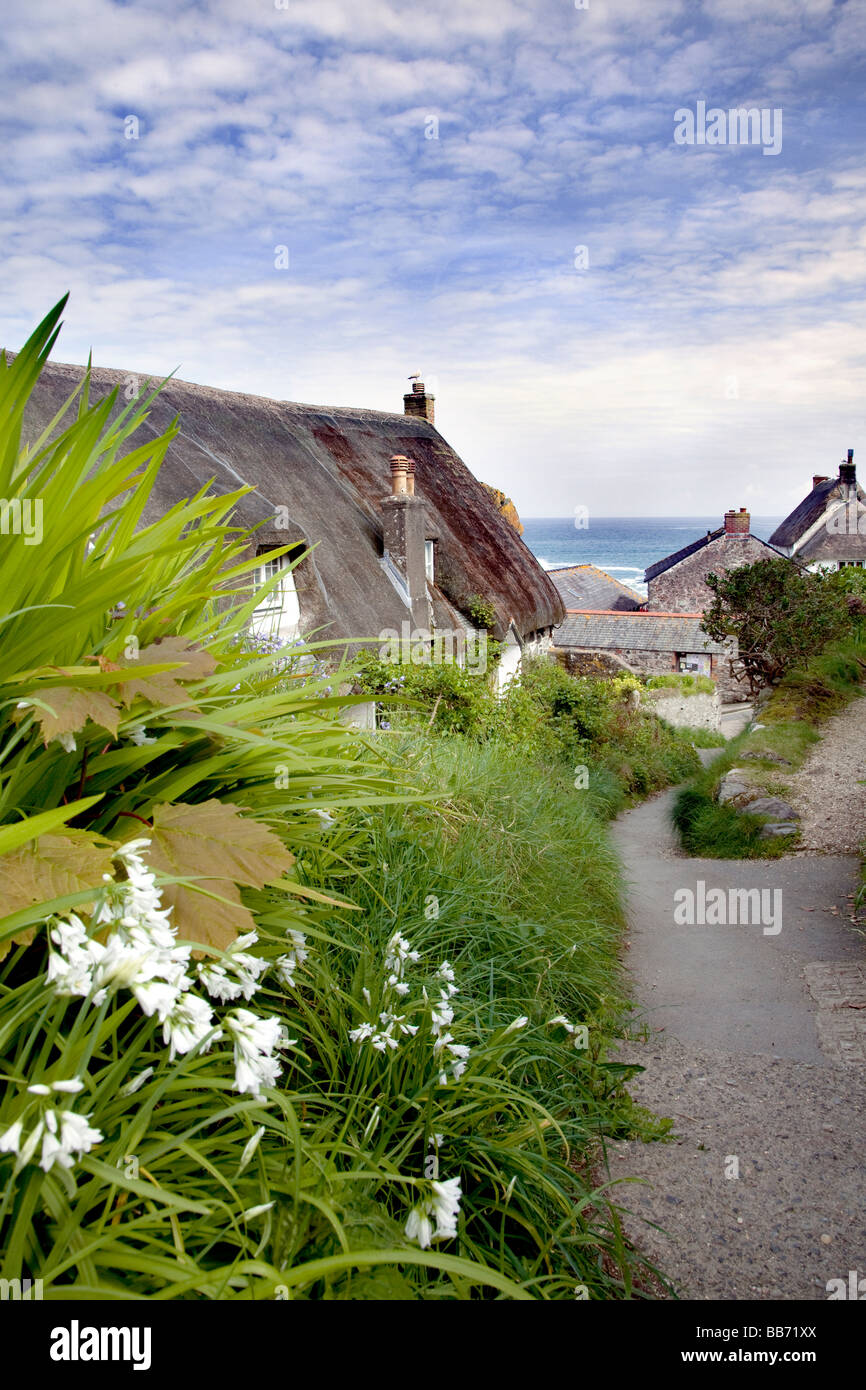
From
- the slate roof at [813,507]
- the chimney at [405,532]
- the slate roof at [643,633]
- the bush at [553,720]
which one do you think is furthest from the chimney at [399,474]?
the slate roof at [813,507]

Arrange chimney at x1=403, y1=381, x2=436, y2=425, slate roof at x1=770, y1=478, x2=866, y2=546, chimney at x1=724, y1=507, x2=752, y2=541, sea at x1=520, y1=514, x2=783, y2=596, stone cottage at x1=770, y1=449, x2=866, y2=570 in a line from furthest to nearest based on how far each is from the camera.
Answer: sea at x1=520, y1=514, x2=783, y2=596 < slate roof at x1=770, y1=478, x2=866, y2=546 < stone cottage at x1=770, y1=449, x2=866, y2=570 < chimney at x1=724, y1=507, x2=752, y2=541 < chimney at x1=403, y1=381, x2=436, y2=425

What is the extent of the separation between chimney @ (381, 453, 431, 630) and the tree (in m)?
5.84

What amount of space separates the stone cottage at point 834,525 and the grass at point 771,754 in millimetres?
30236

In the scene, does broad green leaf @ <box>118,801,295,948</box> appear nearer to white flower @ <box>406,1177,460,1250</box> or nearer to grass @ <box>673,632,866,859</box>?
white flower @ <box>406,1177,460,1250</box>

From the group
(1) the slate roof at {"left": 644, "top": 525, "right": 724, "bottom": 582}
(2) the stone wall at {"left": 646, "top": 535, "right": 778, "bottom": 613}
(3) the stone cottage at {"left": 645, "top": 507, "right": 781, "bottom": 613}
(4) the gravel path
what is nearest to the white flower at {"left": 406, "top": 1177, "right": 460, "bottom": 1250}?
(4) the gravel path

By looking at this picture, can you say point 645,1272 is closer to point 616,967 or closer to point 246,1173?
point 246,1173

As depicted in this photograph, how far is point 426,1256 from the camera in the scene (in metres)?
1.52

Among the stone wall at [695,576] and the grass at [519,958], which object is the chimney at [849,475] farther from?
the grass at [519,958]

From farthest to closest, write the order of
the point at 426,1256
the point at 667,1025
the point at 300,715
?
the point at 667,1025 → the point at 300,715 → the point at 426,1256

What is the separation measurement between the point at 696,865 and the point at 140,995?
28.1 feet

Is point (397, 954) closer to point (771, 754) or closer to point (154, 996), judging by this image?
point (154, 996)

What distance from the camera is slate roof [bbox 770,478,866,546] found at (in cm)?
4394

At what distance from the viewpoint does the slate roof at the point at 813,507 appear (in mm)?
43938

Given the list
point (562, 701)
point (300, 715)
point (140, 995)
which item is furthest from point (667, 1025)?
point (562, 701)
